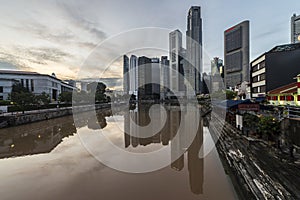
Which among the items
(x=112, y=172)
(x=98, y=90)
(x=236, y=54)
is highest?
(x=236, y=54)

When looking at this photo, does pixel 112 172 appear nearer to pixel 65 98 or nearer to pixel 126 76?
pixel 65 98

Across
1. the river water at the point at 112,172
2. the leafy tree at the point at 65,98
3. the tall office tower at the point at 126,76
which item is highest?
the tall office tower at the point at 126,76

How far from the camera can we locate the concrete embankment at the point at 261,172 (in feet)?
16.5

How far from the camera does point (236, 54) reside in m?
116

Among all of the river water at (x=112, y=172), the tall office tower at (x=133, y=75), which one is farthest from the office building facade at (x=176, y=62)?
the river water at (x=112, y=172)

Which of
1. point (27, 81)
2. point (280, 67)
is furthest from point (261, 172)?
point (27, 81)

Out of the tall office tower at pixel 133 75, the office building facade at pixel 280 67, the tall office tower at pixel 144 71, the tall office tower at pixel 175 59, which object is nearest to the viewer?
the office building facade at pixel 280 67

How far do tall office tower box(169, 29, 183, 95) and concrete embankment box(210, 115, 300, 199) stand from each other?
68.9 meters

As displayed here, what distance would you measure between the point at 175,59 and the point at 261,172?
8102 centimetres

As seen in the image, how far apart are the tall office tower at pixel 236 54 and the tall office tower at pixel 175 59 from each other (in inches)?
1365

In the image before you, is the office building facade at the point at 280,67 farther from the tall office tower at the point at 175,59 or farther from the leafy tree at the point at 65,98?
the tall office tower at the point at 175,59

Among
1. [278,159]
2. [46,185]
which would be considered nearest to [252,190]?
[278,159]

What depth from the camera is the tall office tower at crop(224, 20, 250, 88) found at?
107488mm

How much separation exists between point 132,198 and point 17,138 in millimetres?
14985
